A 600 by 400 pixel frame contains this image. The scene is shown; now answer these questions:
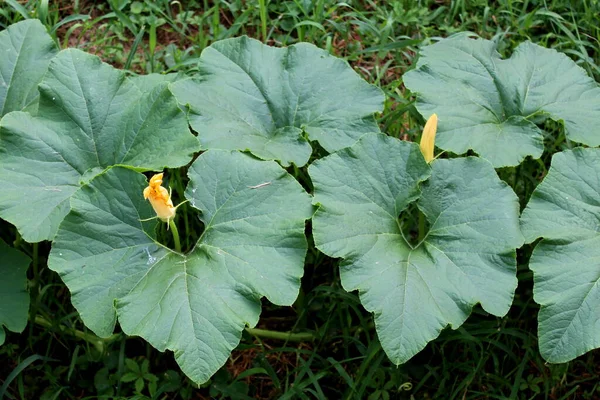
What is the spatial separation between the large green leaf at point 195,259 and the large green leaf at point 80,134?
0.55 feet

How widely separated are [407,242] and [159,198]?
0.93 meters

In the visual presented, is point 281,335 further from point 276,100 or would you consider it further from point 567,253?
point 567,253

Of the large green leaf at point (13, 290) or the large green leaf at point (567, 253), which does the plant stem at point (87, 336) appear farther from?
the large green leaf at point (567, 253)

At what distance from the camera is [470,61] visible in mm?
3568

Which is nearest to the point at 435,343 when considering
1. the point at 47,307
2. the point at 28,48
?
the point at 47,307

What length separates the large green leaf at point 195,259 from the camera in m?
2.77

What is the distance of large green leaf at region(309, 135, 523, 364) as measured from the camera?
283 centimetres

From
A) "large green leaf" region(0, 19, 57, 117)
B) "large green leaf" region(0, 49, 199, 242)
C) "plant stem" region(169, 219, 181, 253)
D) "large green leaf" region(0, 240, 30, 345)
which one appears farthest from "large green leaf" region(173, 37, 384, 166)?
"large green leaf" region(0, 240, 30, 345)

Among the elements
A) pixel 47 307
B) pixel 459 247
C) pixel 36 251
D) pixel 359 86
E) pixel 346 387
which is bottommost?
pixel 346 387

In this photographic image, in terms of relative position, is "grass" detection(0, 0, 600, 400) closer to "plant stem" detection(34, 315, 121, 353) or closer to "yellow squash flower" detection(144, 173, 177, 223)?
"plant stem" detection(34, 315, 121, 353)

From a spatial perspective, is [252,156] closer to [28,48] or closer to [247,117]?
[247,117]

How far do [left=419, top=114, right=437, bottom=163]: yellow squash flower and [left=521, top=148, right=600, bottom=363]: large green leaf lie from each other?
1.44 ft

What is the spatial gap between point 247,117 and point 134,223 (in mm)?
717

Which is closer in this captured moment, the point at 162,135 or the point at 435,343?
the point at 162,135
